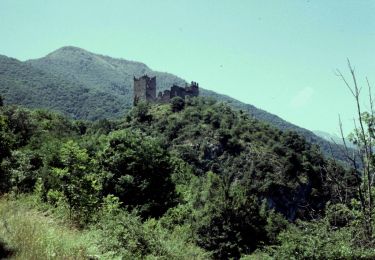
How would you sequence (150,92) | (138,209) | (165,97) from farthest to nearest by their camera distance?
(150,92) < (165,97) < (138,209)

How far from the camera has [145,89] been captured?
107625mm

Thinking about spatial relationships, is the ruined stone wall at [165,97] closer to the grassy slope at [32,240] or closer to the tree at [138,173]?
the tree at [138,173]

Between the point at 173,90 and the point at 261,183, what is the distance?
35.3m

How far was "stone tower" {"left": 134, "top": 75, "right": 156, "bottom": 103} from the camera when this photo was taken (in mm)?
106812

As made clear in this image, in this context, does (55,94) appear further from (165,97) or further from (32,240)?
(32,240)

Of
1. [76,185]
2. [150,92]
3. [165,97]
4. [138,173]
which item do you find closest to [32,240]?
[76,185]

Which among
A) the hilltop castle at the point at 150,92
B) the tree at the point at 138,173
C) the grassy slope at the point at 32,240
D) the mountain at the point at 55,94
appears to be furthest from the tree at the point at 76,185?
the mountain at the point at 55,94

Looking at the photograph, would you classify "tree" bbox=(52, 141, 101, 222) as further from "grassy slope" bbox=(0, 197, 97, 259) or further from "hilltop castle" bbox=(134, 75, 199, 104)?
"hilltop castle" bbox=(134, 75, 199, 104)

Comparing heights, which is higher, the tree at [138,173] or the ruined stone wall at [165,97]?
the ruined stone wall at [165,97]

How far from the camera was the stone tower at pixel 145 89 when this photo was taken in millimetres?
106812

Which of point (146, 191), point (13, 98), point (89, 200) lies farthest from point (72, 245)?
point (13, 98)

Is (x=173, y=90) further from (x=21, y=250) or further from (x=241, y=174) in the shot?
(x=21, y=250)

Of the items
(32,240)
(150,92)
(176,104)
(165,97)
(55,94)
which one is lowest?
(32,240)

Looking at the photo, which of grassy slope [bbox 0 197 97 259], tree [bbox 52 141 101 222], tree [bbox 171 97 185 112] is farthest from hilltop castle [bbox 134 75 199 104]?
grassy slope [bbox 0 197 97 259]
